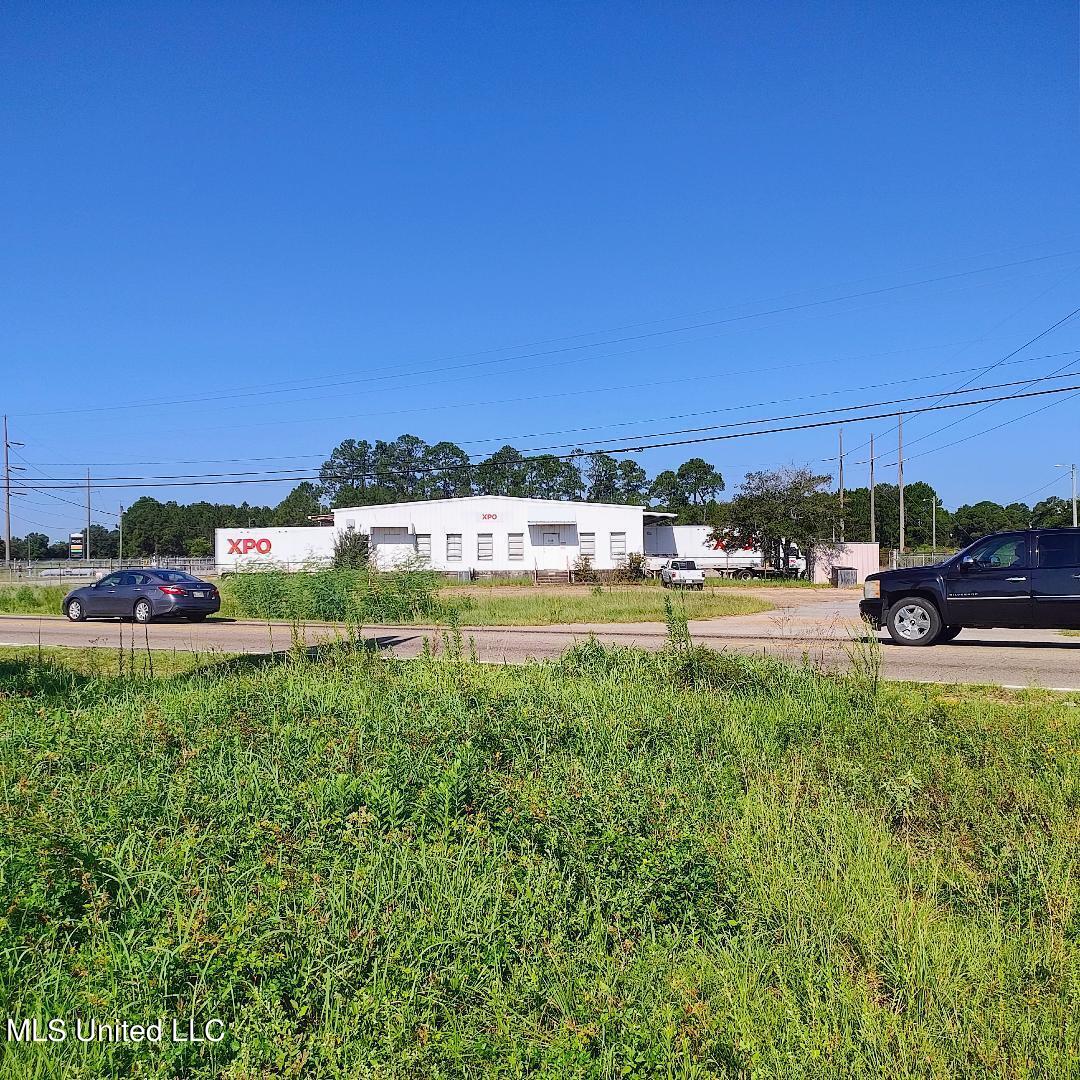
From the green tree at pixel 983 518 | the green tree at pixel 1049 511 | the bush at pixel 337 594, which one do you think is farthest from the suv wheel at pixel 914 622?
the green tree at pixel 983 518

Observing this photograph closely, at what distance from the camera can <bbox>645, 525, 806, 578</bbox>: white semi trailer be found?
5544cm

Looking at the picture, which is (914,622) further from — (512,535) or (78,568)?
(78,568)

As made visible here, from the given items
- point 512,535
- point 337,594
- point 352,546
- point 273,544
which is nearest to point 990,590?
point 337,594

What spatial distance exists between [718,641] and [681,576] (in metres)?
29.8

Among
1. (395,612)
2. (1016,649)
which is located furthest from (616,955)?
(395,612)

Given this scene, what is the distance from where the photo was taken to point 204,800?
4.87 metres

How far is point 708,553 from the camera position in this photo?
62625mm

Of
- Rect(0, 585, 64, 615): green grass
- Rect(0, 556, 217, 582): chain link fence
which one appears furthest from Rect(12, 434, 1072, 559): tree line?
Rect(0, 585, 64, 615): green grass

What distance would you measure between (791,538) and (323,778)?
51.8 metres

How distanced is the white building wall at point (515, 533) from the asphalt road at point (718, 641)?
96.2 ft

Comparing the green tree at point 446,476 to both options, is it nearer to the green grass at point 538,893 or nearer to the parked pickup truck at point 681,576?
the parked pickup truck at point 681,576

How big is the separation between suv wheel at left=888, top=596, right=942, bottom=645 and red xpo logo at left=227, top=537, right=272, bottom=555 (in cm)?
5151

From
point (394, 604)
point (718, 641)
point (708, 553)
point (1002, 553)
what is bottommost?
point (718, 641)

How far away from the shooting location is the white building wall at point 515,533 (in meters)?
54.4
